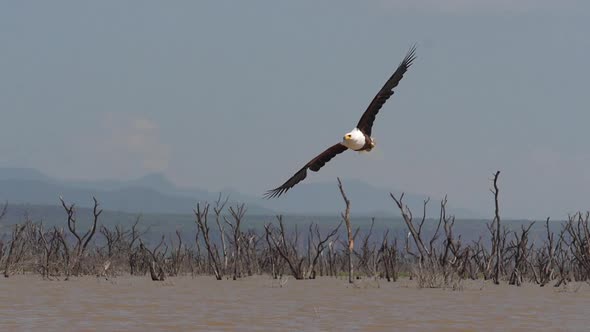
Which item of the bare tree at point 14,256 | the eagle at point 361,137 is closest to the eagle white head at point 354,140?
the eagle at point 361,137

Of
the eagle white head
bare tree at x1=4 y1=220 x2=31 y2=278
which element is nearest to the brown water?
bare tree at x1=4 y1=220 x2=31 y2=278

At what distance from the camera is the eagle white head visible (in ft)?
45.0

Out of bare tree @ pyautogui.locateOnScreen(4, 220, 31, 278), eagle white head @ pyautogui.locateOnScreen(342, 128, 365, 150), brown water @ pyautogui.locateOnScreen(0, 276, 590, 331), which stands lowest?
brown water @ pyautogui.locateOnScreen(0, 276, 590, 331)

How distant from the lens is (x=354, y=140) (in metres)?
13.7

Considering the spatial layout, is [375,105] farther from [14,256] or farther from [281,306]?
[14,256]

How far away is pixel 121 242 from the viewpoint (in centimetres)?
2673

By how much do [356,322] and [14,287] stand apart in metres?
8.34

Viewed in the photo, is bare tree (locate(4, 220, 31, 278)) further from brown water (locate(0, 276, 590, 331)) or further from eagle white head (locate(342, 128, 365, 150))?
eagle white head (locate(342, 128, 365, 150))

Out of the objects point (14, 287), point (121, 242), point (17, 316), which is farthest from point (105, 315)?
point (121, 242)

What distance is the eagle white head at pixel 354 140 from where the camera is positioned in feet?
45.0

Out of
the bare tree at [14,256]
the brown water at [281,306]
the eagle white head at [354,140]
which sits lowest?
the brown water at [281,306]

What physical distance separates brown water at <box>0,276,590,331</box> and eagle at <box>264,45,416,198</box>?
69.0 inches

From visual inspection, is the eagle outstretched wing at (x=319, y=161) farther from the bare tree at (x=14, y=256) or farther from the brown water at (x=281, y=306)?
the bare tree at (x=14, y=256)

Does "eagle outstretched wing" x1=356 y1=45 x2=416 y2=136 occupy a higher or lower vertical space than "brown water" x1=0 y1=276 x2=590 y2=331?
higher
